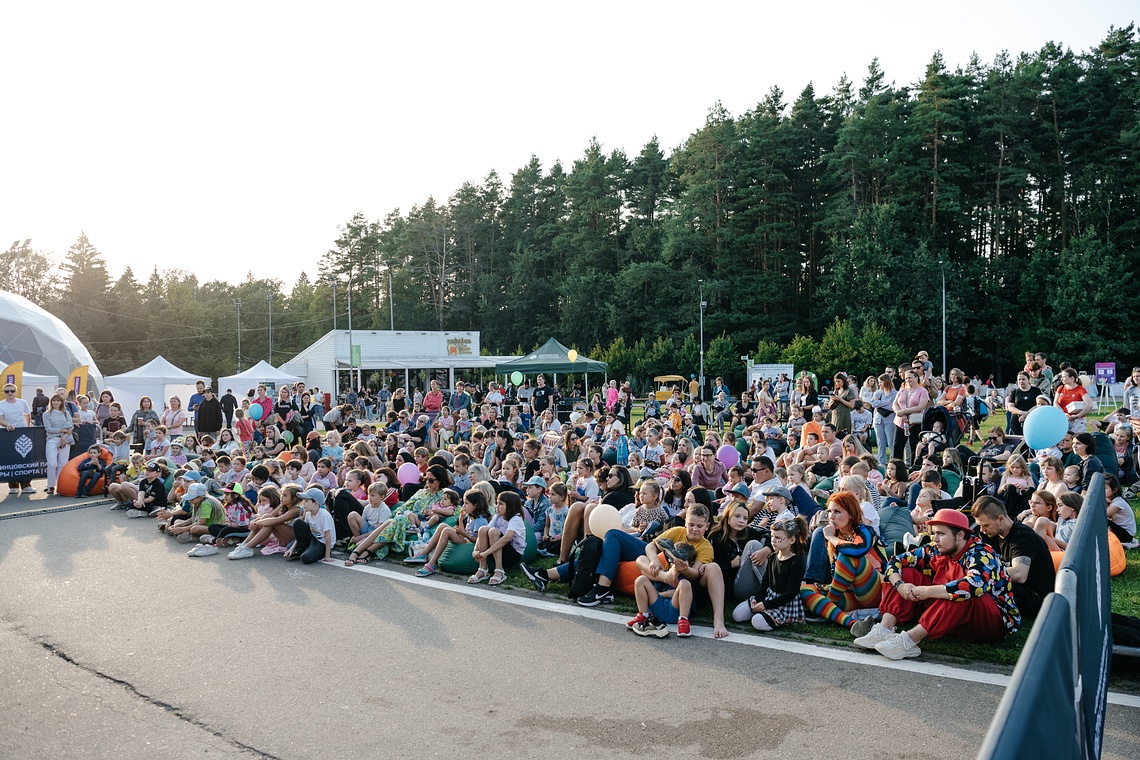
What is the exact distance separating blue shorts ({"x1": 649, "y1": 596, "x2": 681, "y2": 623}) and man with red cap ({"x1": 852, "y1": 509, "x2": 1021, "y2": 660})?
1.41m

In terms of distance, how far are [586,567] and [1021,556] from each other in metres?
3.52

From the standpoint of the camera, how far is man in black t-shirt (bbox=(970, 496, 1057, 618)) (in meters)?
5.86

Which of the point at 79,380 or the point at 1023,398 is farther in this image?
the point at 79,380

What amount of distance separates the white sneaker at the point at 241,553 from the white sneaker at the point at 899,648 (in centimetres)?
716

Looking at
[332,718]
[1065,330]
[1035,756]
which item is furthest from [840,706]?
[1065,330]

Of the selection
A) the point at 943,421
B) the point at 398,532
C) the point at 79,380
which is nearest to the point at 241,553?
the point at 398,532

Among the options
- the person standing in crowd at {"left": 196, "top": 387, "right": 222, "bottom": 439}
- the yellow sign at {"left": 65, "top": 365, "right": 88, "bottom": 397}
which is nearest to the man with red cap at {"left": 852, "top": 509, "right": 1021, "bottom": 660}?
the person standing in crowd at {"left": 196, "top": 387, "right": 222, "bottom": 439}

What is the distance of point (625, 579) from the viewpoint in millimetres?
7344

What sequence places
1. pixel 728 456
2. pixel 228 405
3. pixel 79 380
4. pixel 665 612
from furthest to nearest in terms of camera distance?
pixel 79 380
pixel 228 405
pixel 728 456
pixel 665 612

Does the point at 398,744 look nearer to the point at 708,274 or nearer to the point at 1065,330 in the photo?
the point at 1065,330

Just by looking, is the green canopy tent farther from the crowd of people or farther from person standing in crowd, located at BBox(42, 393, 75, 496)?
person standing in crowd, located at BBox(42, 393, 75, 496)

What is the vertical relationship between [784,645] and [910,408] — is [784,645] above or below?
below

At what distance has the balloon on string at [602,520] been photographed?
788 centimetres

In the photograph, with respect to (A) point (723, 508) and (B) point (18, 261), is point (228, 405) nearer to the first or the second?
(A) point (723, 508)
